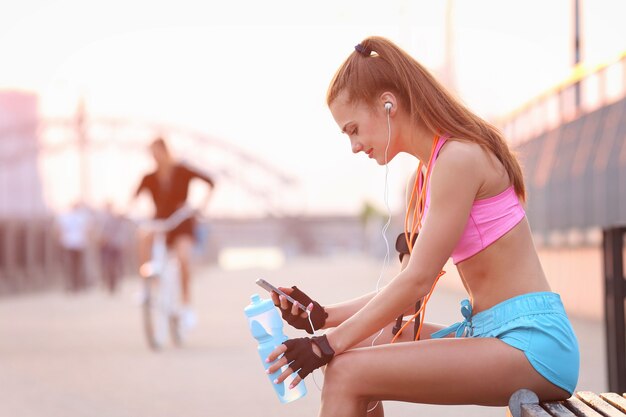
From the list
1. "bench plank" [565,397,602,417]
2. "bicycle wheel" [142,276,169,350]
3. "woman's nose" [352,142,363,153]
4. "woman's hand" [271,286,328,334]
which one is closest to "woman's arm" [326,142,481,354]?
"woman's nose" [352,142,363,153]

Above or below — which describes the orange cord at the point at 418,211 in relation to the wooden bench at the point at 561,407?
above

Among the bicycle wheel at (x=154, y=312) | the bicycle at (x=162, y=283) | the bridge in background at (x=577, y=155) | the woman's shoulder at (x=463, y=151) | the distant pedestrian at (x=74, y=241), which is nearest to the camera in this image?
the woman's shoulder at (x=463, y=151)

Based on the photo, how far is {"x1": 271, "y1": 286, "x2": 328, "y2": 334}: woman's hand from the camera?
322cm

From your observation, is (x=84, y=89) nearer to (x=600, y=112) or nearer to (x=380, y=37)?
(x=600, y=112)

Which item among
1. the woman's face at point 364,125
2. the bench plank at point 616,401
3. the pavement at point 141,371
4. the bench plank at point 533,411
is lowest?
the pavement at point 141,371

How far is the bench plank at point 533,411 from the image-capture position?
2699 mm

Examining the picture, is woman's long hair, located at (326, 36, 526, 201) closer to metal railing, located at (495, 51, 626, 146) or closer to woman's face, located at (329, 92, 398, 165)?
woman's face, located at (329, 92, 398, 165)

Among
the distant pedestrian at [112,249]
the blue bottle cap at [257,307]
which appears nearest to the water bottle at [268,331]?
the blue bottle cap at [257,307]

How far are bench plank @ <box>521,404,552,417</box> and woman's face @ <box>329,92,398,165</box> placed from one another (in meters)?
0.70

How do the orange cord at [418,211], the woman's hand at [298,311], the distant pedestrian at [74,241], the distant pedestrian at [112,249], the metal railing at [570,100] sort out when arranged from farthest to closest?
1. the distant pedestrian at [112,249]
2. the distant pedestrian at [74,241]
3. the metal railing at [570,100]
4. the woman's hand at [298,311]
5. the orange cord at [418,211]

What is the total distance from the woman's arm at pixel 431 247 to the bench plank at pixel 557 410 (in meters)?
0.40

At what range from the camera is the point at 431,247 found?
115 inches

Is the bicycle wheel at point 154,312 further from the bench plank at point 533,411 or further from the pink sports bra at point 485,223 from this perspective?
the bench plank at point 533,411

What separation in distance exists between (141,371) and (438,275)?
18.9ft
